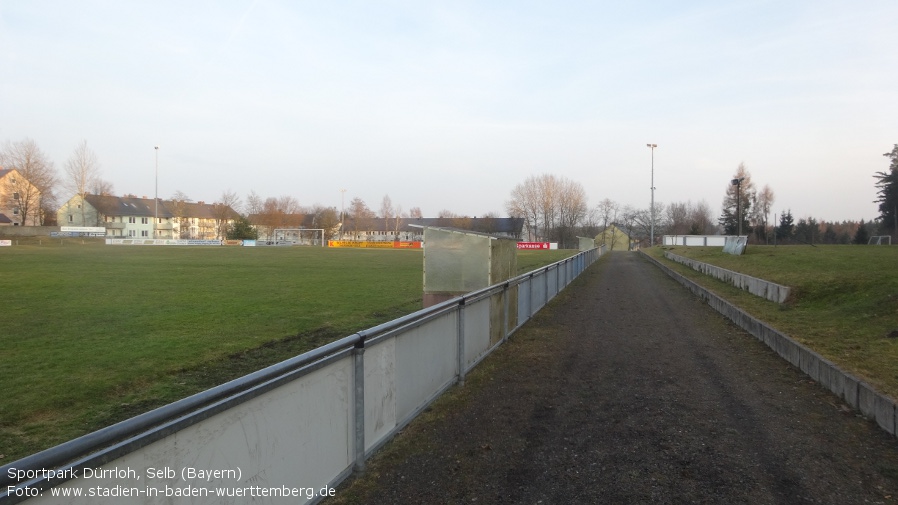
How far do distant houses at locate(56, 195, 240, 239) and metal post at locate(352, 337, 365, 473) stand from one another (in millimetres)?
99470

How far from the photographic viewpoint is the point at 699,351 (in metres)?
9.58

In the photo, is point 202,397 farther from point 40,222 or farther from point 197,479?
point 40,222

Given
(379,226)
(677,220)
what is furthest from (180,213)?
(677,220)

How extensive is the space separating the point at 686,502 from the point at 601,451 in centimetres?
103

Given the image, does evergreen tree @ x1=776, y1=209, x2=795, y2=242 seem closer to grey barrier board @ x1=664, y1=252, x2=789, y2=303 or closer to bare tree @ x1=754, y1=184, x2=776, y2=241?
bare tree @ x1=754, y1=184, x2=776, y2=241

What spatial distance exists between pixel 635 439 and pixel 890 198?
83313 millimetres

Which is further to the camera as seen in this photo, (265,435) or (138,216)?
(138,216)

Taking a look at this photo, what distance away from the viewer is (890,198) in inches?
2798

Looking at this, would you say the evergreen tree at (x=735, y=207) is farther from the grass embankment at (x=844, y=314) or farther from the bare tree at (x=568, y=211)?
the grass embankment at (x=844, y=314)

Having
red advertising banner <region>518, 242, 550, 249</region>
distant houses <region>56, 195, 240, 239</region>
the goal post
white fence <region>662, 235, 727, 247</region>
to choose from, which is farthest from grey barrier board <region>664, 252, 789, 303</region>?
the goal post

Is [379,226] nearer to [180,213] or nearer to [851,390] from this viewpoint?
[180,213]

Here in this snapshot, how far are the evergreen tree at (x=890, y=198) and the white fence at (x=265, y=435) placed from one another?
80.9 meters

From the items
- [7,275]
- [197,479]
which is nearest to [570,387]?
[197,479]

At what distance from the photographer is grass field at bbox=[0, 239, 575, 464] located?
654 centimetres
